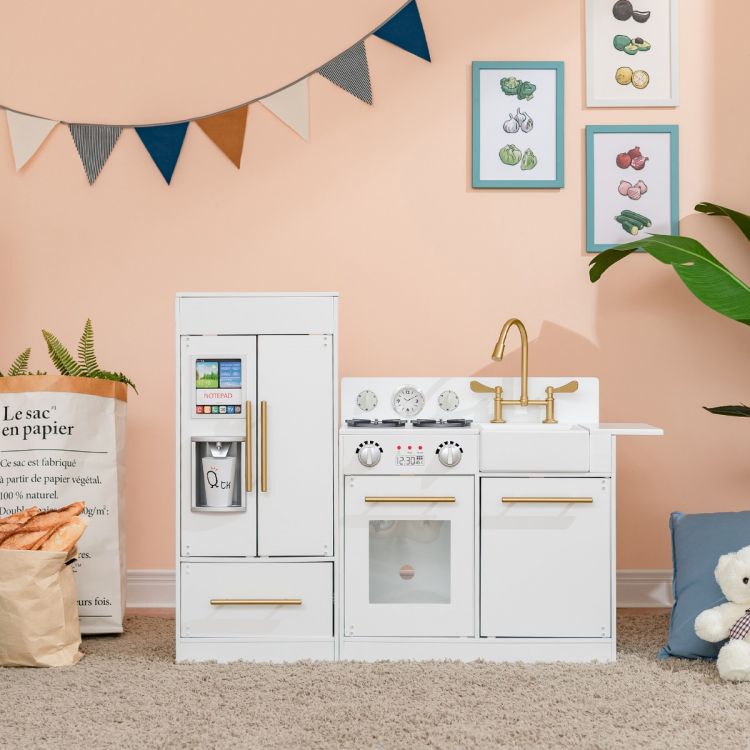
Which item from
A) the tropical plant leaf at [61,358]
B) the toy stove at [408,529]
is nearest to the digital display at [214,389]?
the toy stove at [408,529]

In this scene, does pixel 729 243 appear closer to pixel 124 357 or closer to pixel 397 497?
pixel 397 497

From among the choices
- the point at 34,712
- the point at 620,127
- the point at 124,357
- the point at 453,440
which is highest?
the point at 620,127

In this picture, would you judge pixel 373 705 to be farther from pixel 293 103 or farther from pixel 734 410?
pixel 293 103

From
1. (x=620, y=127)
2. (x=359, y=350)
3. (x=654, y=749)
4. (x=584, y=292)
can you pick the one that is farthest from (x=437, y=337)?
(x=654, y=749)

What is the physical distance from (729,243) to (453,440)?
138cm

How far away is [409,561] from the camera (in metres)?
2.27

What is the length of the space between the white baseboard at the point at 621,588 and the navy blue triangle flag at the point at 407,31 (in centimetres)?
202

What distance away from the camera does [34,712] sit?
1.89 metres

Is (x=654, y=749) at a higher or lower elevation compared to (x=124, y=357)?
lower

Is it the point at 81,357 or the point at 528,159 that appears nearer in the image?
the point at 81,357

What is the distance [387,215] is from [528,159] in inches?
21.4

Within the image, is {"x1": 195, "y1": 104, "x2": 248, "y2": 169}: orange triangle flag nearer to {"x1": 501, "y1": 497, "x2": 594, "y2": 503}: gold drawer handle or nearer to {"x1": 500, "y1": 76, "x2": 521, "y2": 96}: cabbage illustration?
{"x1": 500, "y1": 76, "x2": 521, "y2": 96}: cabbage illustration

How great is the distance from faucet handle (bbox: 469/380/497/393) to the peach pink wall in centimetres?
26

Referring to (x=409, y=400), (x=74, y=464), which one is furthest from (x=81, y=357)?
(x=409, y=400)
